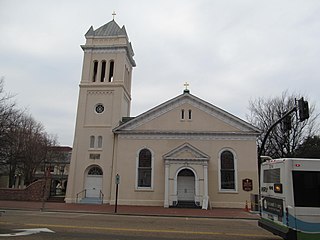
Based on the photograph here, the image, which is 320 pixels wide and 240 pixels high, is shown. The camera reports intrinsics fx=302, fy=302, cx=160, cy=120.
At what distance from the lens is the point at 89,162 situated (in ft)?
95.2

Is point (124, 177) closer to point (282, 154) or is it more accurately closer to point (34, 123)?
point (282, 154)

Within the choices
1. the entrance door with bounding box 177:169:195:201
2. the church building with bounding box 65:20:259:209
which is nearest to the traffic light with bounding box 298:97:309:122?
the church building with bounding box 65:20:259:209

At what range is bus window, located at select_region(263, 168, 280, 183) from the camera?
33.0 feet

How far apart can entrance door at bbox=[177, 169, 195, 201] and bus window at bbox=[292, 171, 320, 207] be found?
1827 cm

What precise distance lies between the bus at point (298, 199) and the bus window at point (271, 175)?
0.31 feet

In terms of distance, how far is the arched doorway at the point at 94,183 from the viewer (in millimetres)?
28781

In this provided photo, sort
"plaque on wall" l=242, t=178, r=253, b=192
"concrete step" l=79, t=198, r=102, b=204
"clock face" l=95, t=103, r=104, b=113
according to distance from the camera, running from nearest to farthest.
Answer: "plaque on wall" l=242, t=178, r=253, b=192
"concrete step" l=79, t=198, r=102, b=204
"clock face" l=95, t=103, r=104, b=113

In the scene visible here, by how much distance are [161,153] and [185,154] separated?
2.48 meters

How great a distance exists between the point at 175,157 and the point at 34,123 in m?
29.0

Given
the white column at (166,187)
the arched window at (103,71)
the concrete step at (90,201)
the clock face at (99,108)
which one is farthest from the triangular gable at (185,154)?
→ the arched window at (103,71)

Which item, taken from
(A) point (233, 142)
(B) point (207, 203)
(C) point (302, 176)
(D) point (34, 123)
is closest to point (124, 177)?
(B) point (207, 203)

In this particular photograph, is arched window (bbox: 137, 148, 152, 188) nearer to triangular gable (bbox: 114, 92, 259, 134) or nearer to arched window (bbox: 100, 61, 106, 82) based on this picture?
triangular gable (bbox: 114, 92, 259, 134)

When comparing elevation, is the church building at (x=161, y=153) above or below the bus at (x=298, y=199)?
above

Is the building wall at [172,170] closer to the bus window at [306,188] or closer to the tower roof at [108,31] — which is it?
the tower roof at [108,31]
